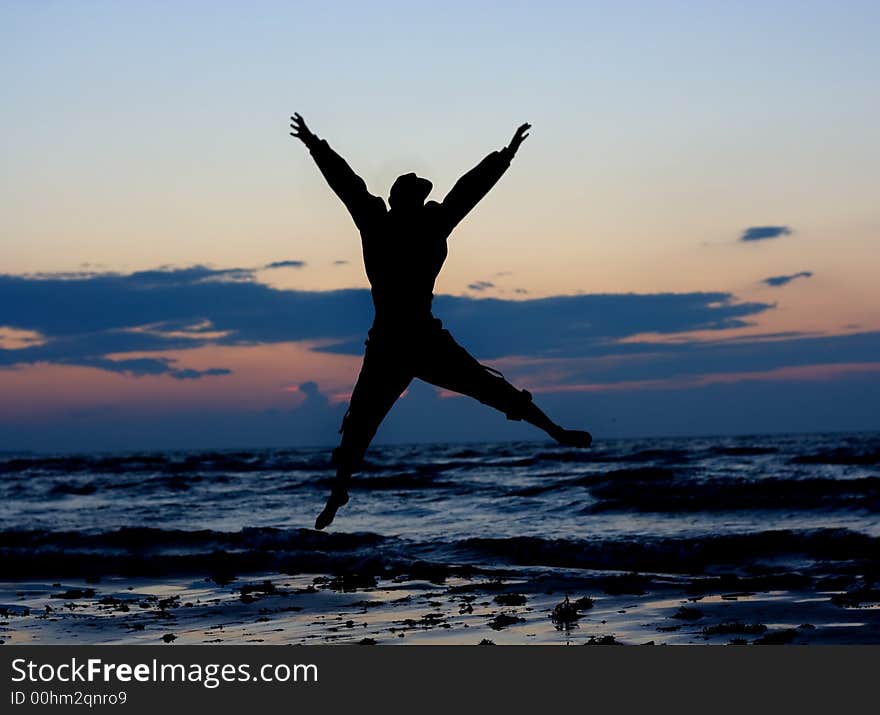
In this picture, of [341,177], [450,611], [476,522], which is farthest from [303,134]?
[476,522]

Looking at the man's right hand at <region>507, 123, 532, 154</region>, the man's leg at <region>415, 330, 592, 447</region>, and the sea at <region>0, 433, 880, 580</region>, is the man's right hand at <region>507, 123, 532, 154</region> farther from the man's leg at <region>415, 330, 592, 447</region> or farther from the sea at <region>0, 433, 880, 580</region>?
the sea at <region>0, 433, 880, 580</region>

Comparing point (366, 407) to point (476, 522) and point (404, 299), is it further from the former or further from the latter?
point (476, 522)

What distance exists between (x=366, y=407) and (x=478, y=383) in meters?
0.78

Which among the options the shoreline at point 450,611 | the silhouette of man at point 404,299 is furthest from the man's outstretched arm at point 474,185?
the shoreline at point 450,611

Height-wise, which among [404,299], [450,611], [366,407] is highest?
[404,299]

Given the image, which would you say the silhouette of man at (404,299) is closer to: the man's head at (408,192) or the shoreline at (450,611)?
the man's head at (408,192)

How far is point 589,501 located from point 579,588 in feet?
42.0

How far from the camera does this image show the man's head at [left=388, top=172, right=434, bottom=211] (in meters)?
6.93

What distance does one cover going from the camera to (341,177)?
22.6 ft

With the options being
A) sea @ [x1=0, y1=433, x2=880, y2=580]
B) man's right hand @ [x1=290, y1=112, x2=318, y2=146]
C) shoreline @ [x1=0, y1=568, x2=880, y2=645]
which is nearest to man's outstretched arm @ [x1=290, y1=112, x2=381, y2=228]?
man's right hand @ [x1=290, y1=112, x2=318, y2=146]

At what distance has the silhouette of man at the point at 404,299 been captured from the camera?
6.91 meters

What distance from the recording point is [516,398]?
289 inches

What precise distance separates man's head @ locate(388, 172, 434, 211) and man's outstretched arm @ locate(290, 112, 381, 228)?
13 centimetres
